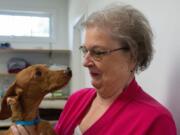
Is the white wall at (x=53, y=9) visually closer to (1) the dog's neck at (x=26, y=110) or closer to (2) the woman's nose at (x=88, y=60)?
(1) the dog's neck at (x=26, y=110)

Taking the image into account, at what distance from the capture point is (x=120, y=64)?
1.09 m

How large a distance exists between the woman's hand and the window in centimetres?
405

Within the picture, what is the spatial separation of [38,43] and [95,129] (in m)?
4.20

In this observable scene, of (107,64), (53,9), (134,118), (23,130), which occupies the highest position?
(53,9)

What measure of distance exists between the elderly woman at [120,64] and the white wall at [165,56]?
0.37 ft

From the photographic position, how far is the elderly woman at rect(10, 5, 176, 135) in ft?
3.35

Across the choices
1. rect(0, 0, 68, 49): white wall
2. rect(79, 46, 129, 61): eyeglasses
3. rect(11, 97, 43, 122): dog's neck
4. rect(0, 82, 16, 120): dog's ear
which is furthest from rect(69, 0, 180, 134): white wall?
rect(0, 0, 68, 49): white wall

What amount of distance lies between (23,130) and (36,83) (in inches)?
9.6

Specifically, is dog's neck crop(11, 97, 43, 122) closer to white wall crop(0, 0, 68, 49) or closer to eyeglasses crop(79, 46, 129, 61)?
eyeglasses crop(79, 46, 129, 61)

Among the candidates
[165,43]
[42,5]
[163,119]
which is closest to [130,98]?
[163,119]

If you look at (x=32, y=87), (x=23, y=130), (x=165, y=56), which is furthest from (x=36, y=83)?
(x=165, y=56)

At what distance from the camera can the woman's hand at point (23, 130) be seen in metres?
1.21

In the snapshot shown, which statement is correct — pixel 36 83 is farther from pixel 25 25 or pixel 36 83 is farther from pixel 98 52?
pixel 25 25

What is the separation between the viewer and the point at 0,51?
486cm
